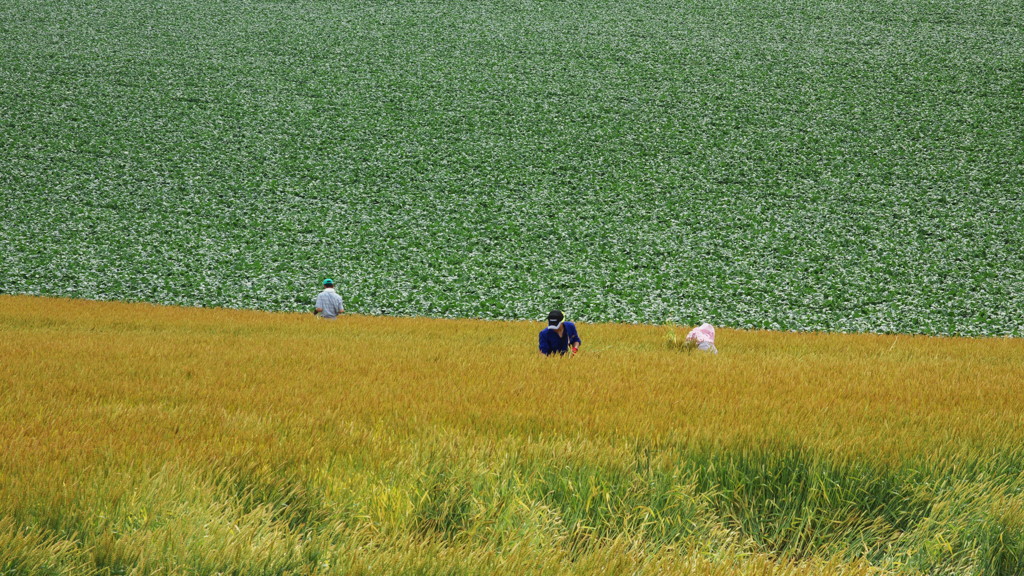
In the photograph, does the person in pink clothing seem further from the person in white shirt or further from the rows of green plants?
the rows of green plants

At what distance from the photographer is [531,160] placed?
43562mm

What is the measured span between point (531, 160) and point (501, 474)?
3945 centimetres

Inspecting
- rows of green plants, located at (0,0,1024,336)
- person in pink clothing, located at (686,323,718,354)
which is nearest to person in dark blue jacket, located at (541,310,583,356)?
person in pink clothing, located at (686,323,718,354)

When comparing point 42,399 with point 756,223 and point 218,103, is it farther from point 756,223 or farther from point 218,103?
point 218,103

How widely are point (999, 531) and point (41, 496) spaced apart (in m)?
6.36

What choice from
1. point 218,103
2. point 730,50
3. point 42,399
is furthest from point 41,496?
point 730,50

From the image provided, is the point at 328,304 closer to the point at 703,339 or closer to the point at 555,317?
the point at 555,317

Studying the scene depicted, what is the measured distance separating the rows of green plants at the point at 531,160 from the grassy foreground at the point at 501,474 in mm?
19182

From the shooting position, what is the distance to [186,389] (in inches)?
332

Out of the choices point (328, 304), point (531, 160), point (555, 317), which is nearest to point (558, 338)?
point (555, 317)

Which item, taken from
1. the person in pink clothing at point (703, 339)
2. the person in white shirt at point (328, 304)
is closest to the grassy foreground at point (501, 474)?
the person in pink clothing at point (703, 339)

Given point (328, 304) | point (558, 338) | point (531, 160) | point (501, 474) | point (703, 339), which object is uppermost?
point (531, 160)

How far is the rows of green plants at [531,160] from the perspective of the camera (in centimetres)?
3036

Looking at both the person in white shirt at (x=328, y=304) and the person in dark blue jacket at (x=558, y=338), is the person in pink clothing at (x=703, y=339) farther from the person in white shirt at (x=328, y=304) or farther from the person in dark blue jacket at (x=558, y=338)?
the person in white shirt at (x=328, y=304)
